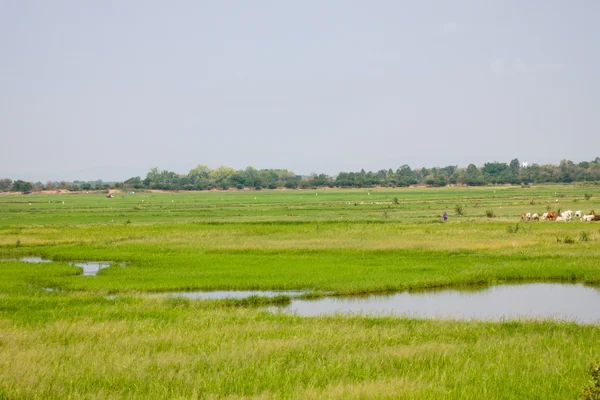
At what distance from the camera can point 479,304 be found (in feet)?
68.1

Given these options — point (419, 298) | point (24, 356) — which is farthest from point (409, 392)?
point (419, 298)

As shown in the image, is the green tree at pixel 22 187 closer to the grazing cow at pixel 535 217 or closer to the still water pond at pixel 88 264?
the still water pond at pixel 88 264

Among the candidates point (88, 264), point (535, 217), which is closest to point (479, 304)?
point (88, 264)

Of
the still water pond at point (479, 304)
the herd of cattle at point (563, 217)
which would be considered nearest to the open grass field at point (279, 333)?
the still water pond at point (479, 304)

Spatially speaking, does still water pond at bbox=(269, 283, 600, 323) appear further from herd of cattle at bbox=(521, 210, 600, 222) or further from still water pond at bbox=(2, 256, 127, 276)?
herd of cattle at bbox=(521, 210, 600, 222)

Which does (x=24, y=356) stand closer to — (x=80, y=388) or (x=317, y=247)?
(x=80, y=388)

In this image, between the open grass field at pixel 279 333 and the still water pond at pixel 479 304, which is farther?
the still water pond at pixel 479 304

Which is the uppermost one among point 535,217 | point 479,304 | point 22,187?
point 22,187

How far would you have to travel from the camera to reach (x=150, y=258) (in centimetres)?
3153

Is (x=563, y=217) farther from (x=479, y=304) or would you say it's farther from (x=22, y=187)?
(x=22, y=187)

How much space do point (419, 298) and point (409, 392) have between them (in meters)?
12.7

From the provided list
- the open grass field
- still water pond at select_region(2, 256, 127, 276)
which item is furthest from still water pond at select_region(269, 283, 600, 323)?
still water pond at select_region(2, 256, 127, 276)

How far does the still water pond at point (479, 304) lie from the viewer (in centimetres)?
1867

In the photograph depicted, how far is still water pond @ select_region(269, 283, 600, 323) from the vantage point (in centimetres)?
1867
